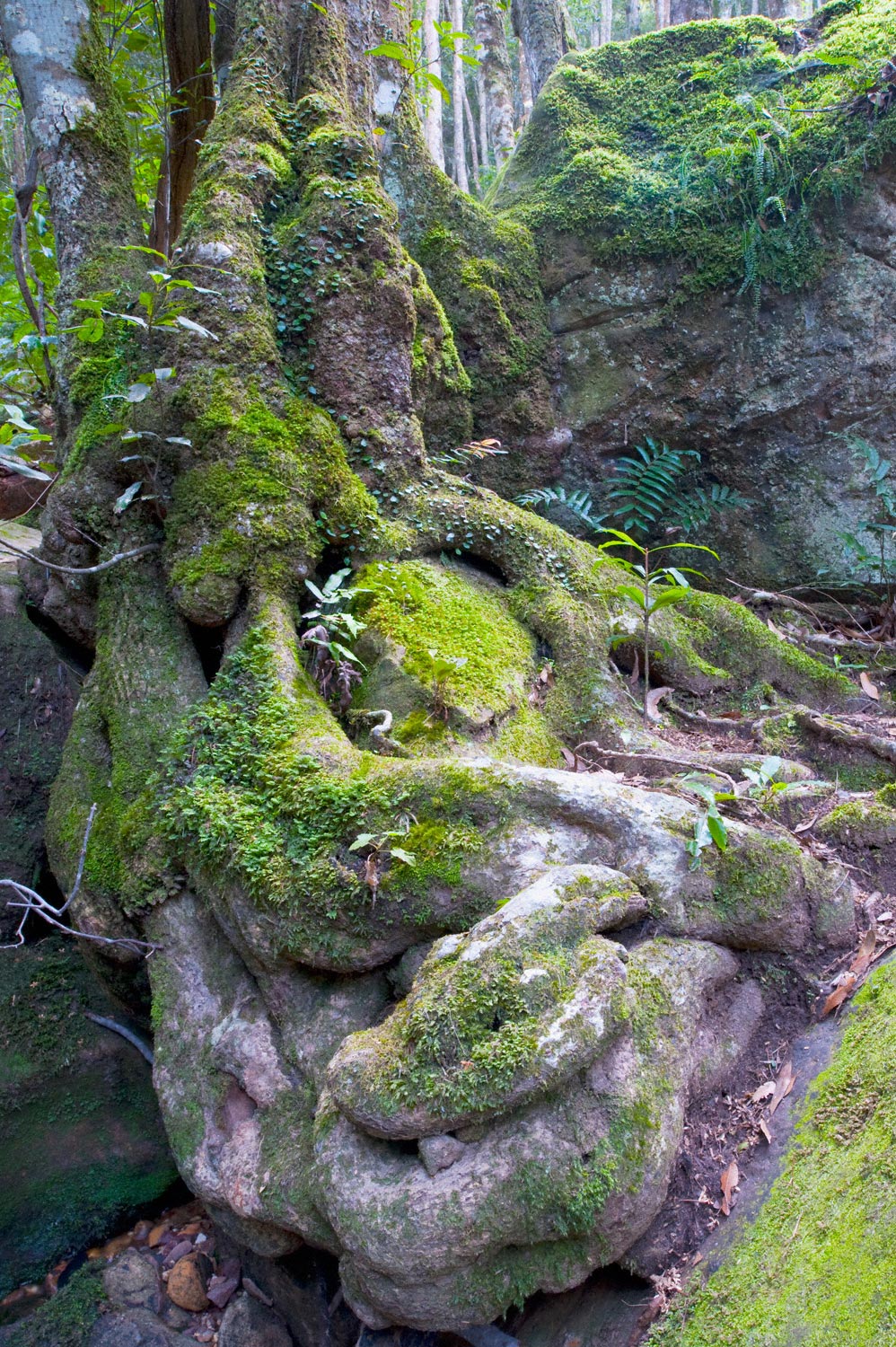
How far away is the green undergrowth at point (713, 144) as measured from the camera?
20.9 feet

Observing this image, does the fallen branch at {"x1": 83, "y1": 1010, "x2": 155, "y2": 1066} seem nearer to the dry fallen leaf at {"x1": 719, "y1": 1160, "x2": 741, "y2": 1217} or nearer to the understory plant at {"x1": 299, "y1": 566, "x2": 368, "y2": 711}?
the understory plant at {"x1": 299, "y1": 566, "x2": 368, "y2": 711}

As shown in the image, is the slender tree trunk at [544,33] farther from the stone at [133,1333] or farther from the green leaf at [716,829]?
the stone at [133,1333]

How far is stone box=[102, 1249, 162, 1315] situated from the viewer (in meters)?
3.64

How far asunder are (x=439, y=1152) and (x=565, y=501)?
488 centimetres

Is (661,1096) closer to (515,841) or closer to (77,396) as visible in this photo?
(515,841)

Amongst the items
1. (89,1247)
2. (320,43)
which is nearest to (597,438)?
(320,43)

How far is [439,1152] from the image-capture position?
94.0 inches

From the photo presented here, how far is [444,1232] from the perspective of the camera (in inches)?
90.2

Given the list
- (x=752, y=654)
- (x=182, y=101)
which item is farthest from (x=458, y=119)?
(x=752, y=654)

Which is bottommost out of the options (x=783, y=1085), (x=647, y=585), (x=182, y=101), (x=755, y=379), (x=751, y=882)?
(x=783, y=1085)

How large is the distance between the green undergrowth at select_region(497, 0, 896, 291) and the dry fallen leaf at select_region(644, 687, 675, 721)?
3456mm

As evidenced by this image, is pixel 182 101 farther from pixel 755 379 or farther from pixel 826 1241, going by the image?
A: pixel 826 1241

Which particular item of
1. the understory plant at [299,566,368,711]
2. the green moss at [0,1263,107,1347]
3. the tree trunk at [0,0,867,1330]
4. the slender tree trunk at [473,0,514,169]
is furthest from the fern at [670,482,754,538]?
the slender tree trunk at [473,0,514,169]

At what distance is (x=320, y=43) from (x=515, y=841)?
5314 millimetres
